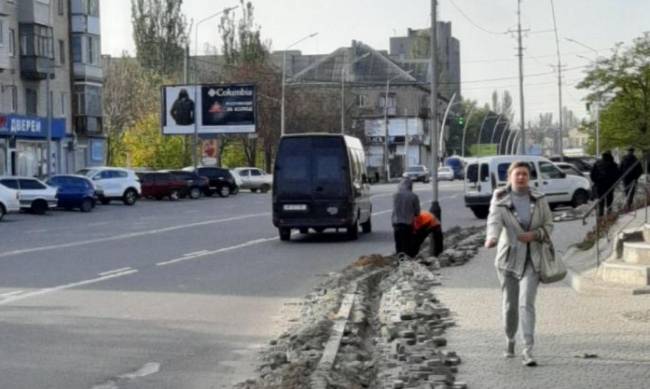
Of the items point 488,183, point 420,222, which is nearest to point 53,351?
point 420,222

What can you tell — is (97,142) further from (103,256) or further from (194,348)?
(194,348)

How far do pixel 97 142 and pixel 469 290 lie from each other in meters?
62.8

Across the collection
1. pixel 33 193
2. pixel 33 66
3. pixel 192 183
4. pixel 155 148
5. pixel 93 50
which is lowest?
pixel 192 183

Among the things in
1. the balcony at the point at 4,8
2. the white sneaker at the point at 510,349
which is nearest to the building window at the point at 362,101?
the balcony at the point at 4,8

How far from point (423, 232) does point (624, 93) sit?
26.8m

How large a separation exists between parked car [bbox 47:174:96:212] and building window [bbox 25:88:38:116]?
1529cm

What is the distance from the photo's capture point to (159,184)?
2623 inches

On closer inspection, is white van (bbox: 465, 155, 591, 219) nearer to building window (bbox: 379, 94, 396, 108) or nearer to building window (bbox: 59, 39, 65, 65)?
building window (bbox: 59, 39, 65, 65)

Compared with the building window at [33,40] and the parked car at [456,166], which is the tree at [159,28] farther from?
the building window at [33,40]

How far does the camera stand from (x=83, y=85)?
74375mm

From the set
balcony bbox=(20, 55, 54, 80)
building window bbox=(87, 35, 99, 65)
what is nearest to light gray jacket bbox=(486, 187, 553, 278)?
balcony bbox=(20, 55, 54, 80)

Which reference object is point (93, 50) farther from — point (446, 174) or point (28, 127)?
point (446, 174)

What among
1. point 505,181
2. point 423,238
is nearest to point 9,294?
point 423,238

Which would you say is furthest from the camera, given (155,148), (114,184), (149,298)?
(155,148)
